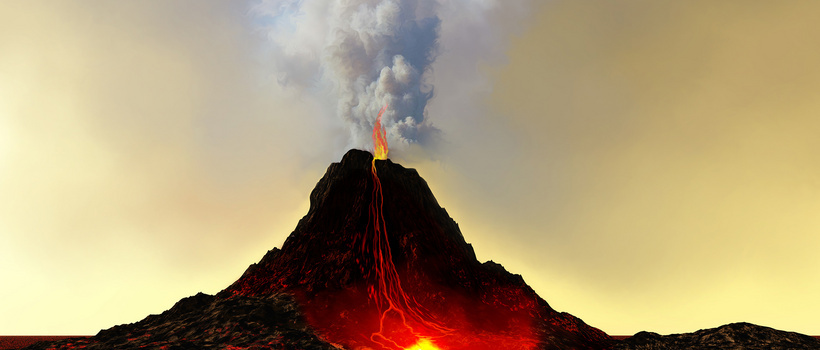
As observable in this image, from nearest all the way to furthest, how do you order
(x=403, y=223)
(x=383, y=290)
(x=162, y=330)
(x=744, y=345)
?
(x=744, y=345) < (x=162, y=330) < (x=383, y=290) < (x=403, y=223)

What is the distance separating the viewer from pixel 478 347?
29.1 metres

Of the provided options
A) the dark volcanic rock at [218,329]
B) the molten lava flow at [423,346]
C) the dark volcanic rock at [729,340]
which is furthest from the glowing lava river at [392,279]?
the dark volcanic rock at [729,340]

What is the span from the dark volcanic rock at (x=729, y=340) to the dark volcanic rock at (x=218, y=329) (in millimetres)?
21436

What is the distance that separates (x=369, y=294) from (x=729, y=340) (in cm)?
2450

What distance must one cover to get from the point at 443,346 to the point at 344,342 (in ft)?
21.4

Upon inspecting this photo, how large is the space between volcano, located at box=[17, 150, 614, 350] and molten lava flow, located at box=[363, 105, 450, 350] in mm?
87

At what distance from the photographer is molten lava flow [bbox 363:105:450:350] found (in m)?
29.8

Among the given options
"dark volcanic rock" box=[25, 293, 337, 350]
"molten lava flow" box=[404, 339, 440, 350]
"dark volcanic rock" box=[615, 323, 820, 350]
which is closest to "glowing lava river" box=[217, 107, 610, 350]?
"molten lava flow" box=[404, 339, 440, 350]

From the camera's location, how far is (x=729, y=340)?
1134 inches

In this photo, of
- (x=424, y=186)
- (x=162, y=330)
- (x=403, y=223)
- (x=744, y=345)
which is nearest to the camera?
(x=744, y=345)

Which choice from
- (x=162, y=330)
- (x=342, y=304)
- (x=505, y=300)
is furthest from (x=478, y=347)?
(x=162, y=330)

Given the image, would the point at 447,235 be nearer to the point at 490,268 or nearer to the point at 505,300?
the point at 490,268

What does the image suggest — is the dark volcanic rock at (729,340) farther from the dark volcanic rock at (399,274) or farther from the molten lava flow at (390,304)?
the molten lava flow at (390,304)

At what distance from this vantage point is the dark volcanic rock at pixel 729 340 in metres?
28.0
